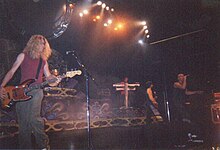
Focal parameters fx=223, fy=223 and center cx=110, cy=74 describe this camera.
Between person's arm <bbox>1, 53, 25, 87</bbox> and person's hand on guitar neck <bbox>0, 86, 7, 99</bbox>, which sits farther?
person's arm <bbox>1, 53, 25, 87</bbox>

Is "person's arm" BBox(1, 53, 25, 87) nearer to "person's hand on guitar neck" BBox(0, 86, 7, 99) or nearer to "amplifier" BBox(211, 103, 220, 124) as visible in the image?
"person's hand on guitar neck" BBox(0, 86, 7, 99)

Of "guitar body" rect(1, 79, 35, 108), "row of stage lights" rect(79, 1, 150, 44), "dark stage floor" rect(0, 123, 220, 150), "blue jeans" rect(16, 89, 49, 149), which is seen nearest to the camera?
"guitar body" rect(1, 79, 35, 108)

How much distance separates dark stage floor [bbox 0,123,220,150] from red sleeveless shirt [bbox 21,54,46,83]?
0.96 metres

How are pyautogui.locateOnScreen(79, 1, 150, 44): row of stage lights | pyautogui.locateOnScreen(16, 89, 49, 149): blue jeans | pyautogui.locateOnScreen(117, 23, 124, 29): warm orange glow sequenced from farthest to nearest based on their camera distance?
pyautogui.locateOnScreen(117, 23, 124, 29): warm orange glow
pyautogui.locateOnScreen(79, 1, 150, 44): row of stage lights
pyautogui.locateOnScreen(16, 89, 49, 149): blue jeans

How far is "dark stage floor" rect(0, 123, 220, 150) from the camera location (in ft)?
11.1

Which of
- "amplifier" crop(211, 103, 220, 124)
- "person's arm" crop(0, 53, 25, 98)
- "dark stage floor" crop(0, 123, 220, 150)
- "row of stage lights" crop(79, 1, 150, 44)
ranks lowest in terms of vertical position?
"dark stage floor" crop(0, 123, 220, 150)

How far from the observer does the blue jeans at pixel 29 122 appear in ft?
10.4

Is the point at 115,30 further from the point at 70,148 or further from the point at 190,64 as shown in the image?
the point at 70,148

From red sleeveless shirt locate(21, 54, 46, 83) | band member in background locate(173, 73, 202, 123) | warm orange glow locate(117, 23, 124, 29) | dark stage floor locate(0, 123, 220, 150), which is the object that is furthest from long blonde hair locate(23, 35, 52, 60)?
warm orange glow locate(117, 23, 124, 29)

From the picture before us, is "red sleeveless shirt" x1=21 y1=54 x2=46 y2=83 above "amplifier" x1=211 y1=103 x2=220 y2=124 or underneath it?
above

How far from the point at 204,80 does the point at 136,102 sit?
221cm

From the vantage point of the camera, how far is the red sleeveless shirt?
325 cm

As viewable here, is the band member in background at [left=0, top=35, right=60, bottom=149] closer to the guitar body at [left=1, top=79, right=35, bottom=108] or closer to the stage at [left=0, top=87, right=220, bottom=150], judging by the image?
the guitar body at [left=1, top=79, right=35, bottom=108]

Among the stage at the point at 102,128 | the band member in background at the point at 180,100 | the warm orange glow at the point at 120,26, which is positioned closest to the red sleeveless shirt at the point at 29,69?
the stage at the point at 102,128
